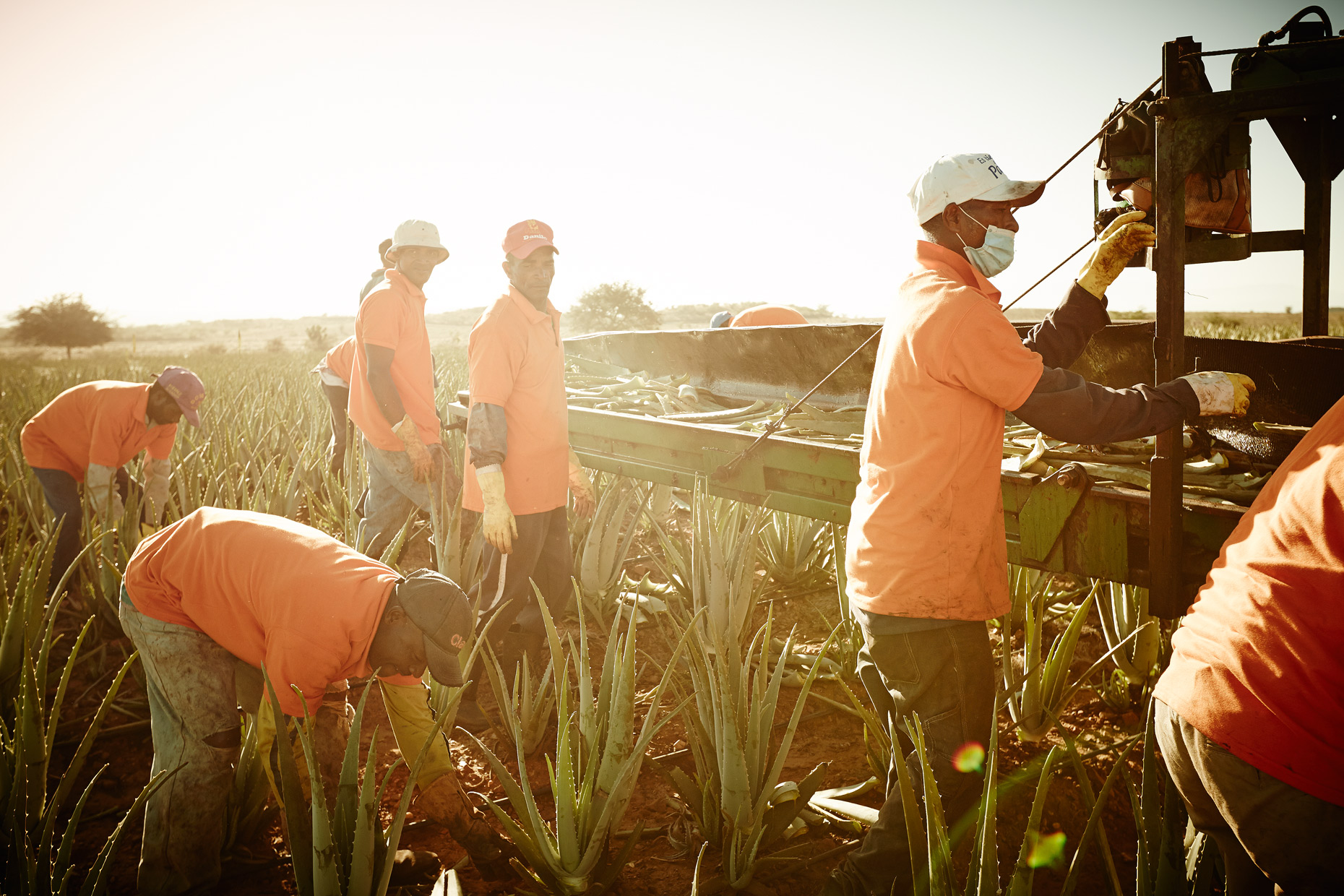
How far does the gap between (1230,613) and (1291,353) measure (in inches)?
63.0

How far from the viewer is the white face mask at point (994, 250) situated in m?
1.68

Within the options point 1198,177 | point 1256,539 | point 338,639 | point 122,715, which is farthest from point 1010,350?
point 122,715

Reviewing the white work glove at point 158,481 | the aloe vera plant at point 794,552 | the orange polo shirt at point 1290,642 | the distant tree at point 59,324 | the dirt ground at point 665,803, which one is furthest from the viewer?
the distant tree at point 59,324

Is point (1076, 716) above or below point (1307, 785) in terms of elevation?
below

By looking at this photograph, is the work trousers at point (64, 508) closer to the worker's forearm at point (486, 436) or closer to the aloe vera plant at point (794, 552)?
the worker's forearm at point (486, 436)

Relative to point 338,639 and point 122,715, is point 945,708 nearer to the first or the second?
point 338,639

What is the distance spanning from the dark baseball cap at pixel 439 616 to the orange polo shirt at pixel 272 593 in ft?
0.28

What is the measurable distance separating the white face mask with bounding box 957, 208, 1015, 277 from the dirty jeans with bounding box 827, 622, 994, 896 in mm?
768

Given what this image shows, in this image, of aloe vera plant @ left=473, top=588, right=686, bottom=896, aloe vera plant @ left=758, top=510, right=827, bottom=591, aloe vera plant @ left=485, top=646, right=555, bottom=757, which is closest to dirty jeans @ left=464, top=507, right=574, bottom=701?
aloe vera plant @ left=485, top=646, right=555, bottom=757

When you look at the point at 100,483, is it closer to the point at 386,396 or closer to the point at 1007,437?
the point at 386,396

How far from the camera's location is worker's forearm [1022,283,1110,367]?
1.76 metres

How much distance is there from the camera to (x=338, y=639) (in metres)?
1.81

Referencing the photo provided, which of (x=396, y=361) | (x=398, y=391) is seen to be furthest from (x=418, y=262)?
(x=398, y=391)

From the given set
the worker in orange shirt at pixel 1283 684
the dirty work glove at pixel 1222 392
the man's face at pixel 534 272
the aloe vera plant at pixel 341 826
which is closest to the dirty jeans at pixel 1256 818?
the worker in orange shirt at pixel 1283 684
